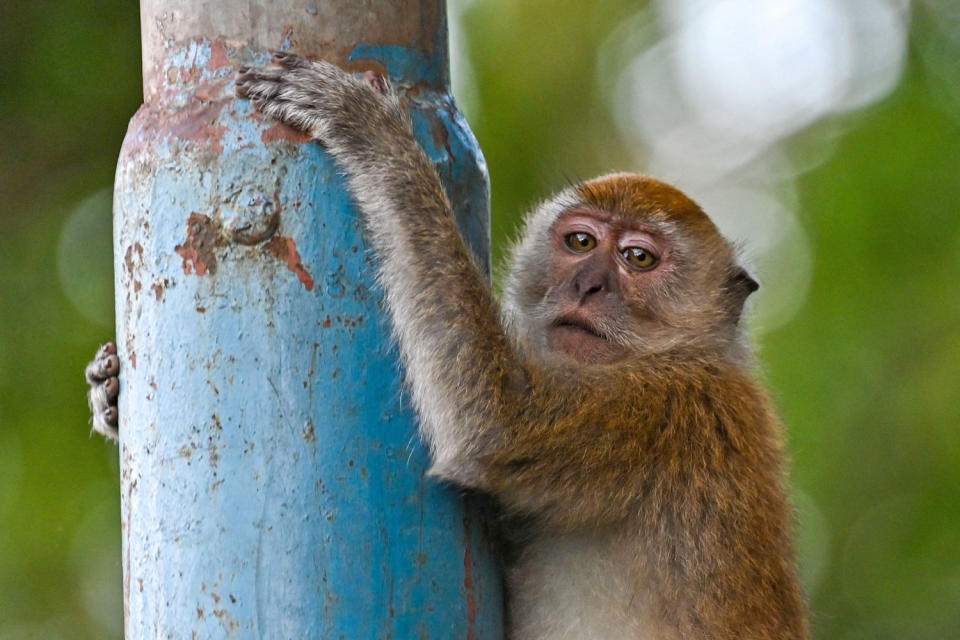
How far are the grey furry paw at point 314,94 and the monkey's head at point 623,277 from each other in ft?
4.49

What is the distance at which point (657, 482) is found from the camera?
175 inches

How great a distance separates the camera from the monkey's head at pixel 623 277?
5023 millimetres

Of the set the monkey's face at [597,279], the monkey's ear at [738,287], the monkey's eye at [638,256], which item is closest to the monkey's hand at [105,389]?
the monkey's face at [597,279]

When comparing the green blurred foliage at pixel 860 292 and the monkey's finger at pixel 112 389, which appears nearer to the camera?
the monkey's finger at pixel 112 389

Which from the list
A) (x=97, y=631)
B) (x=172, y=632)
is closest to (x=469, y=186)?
(x=172, y=632)

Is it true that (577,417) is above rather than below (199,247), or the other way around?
below

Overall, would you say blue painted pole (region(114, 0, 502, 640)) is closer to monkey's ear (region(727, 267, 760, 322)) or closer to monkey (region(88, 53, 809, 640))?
monkey (region(88, 53, 809, 640))

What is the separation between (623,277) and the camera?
5297mm

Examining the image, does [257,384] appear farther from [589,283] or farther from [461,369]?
[589,283]

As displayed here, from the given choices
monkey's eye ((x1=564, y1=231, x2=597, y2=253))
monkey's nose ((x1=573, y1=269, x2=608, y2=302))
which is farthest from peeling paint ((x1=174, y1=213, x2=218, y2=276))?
monkey's eye ((x1=564, y1=231, x2=597, y2=253))

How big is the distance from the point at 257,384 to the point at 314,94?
87cm

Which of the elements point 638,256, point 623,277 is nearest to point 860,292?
point 638,256

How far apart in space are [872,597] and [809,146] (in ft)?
18.4

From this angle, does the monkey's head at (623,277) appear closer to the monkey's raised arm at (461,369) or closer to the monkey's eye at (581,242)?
the monkey's eye at (581,242)
